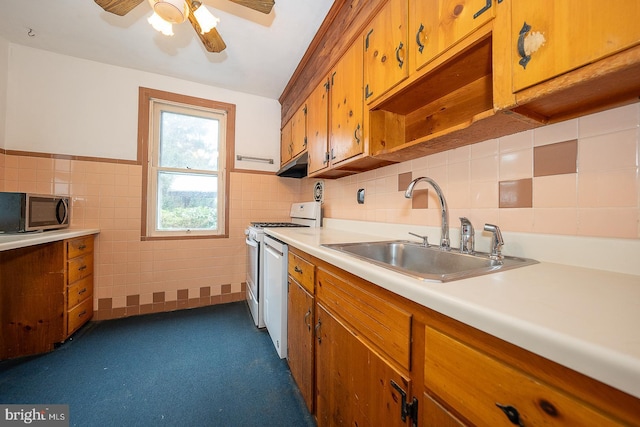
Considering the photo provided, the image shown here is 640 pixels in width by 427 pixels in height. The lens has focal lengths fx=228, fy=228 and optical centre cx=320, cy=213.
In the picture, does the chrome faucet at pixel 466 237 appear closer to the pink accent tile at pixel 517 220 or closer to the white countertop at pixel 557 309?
the pink accent tile at pixel 517 220

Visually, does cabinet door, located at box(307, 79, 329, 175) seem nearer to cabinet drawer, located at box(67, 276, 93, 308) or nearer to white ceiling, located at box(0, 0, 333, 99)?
white ceiling, located at box(0, 0, 333, 99)

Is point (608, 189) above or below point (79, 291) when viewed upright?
above

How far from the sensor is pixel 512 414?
39 cm

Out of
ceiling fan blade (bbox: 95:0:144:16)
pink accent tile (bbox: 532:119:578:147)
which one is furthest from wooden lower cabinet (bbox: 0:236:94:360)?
pink accent tile (bbox: 532:119:578:147)

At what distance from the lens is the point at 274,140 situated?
2.93 metres

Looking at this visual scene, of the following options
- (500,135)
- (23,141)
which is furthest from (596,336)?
(23,141)

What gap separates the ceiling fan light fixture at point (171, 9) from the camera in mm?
1211

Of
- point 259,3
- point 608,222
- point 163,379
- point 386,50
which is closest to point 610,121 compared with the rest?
point 608,222

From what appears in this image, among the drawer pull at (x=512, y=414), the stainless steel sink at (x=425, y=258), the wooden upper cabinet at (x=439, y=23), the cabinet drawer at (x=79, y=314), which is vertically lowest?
the cabinet drawer at (x=79, y=314)

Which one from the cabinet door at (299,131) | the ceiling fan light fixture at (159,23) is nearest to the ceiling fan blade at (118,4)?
the ceiling fan light fixture at (159,23)

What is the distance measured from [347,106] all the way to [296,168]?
1238mm

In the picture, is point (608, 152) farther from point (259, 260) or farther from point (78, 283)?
point (78, 283)

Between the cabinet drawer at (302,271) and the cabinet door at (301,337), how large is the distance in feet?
0.12

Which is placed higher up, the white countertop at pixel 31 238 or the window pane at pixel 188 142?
the window pane at pixel 188 142
